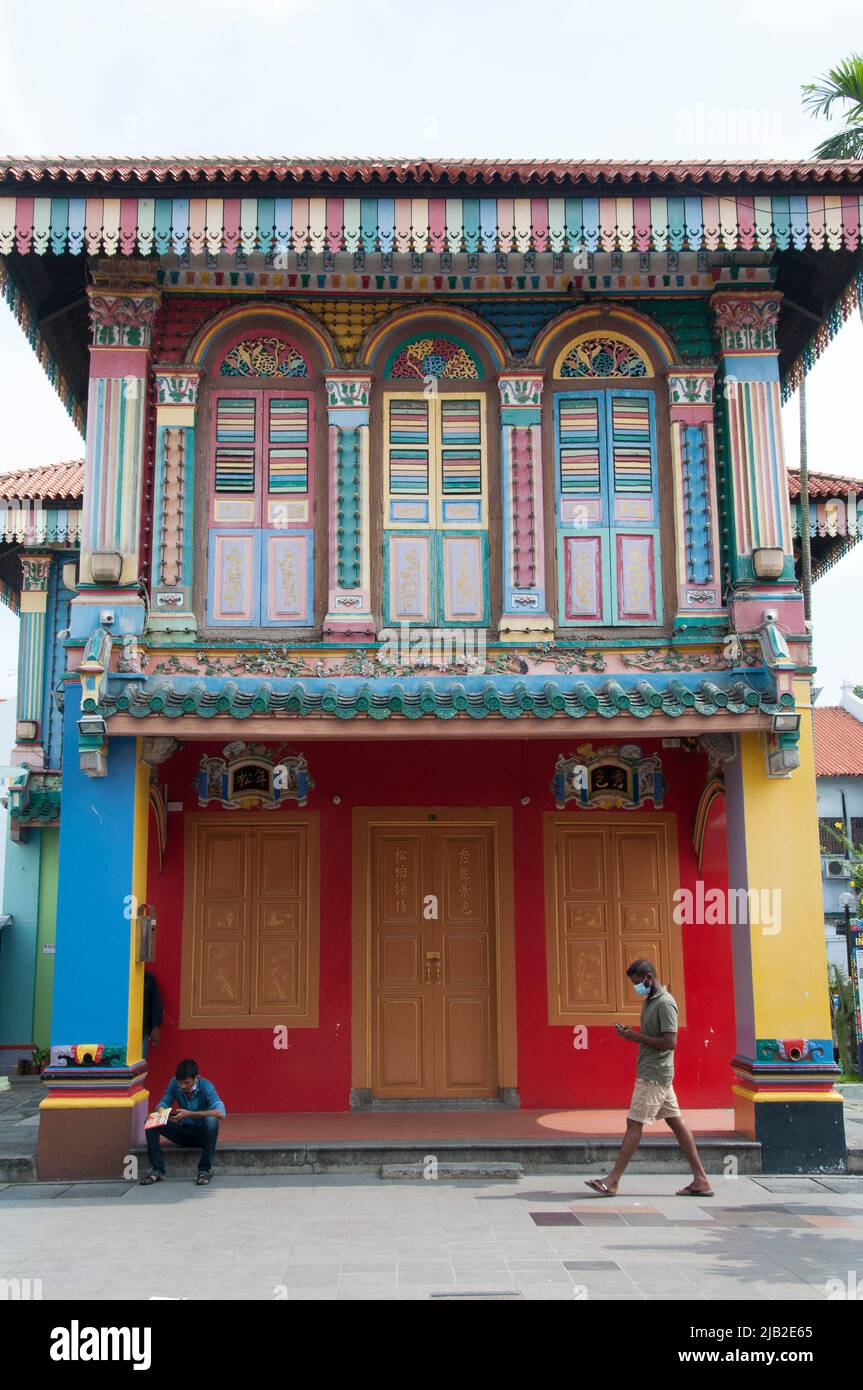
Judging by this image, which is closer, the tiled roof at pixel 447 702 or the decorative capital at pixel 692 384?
the tiled roof at pixel 447 702

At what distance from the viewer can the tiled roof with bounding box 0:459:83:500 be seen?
16.4 metres

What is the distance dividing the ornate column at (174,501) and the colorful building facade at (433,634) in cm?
3

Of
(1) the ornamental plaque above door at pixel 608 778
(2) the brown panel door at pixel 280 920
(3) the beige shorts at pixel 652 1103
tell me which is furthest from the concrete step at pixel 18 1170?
(1) the ornamental plaque above door at pixel 608 778

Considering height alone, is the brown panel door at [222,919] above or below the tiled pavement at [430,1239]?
above

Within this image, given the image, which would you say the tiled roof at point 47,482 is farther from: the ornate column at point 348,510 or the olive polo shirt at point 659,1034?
the olive polo shirt at point 659,1034

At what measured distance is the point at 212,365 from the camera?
1066cm

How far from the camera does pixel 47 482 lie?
17109mm

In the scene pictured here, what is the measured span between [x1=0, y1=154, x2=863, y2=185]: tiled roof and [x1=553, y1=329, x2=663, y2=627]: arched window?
1.42 m

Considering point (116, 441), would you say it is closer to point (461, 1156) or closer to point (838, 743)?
point (461, 1156)

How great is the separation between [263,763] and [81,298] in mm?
4510

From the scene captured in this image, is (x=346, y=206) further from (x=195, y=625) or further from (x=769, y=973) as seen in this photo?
(x=769, y=973)

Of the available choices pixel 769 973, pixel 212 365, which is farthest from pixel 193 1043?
pixel 212 365

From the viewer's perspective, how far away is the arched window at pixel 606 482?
10.4 meters

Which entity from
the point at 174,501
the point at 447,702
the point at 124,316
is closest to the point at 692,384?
the point at 447,702
